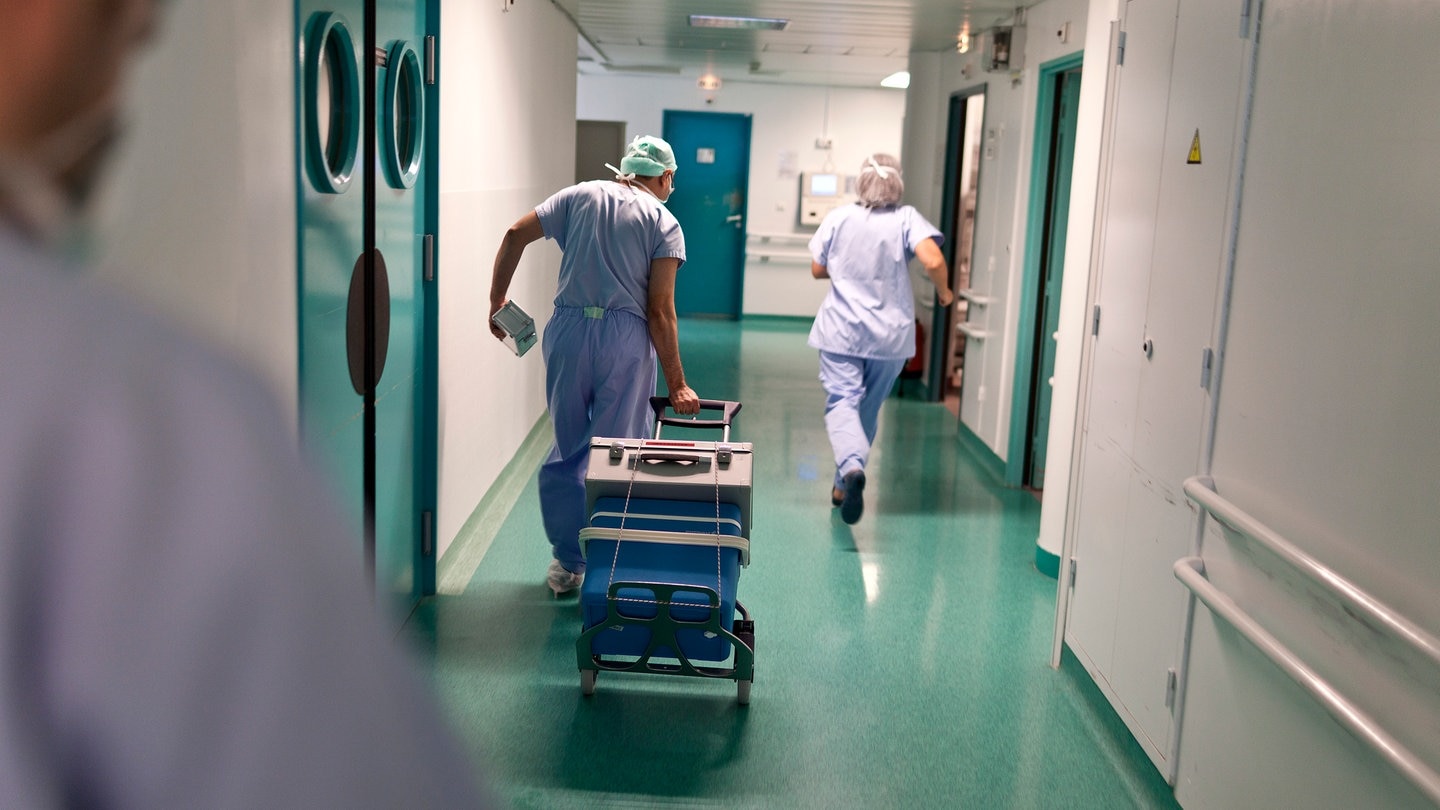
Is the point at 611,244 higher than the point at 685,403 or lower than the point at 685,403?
higher

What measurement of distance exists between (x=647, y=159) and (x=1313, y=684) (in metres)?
2.82

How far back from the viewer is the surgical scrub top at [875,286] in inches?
226

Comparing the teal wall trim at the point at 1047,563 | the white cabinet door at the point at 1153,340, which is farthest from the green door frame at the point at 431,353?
the teal wall trim at the point at 1047,563

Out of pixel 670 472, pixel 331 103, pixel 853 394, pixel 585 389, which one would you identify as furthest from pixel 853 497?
pixel 331 103

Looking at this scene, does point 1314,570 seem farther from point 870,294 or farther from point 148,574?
point 870,294

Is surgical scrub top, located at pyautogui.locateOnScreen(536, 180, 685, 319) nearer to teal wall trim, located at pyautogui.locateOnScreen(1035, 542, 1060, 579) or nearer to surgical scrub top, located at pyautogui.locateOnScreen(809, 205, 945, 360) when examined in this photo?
surgical scrub top, located at pyautogui.locateOnScreen(809, 205, 945, 360)

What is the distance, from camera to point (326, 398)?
303 centimetres

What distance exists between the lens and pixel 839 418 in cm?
572

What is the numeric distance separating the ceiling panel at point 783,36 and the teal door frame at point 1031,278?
681 millimetres

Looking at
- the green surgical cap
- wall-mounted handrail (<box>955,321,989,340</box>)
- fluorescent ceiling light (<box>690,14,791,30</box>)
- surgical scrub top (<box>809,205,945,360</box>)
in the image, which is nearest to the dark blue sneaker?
surgical scrub top (<box>809,205,945,360</box>)

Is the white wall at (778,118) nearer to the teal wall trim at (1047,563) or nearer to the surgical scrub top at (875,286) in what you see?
the surgical scrub top at (875,286)

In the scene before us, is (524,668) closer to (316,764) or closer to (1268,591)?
(1268,591)

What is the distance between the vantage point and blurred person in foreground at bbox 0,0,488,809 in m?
0.26

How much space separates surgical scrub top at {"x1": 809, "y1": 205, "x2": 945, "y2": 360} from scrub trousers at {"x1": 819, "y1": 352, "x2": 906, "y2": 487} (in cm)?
6
